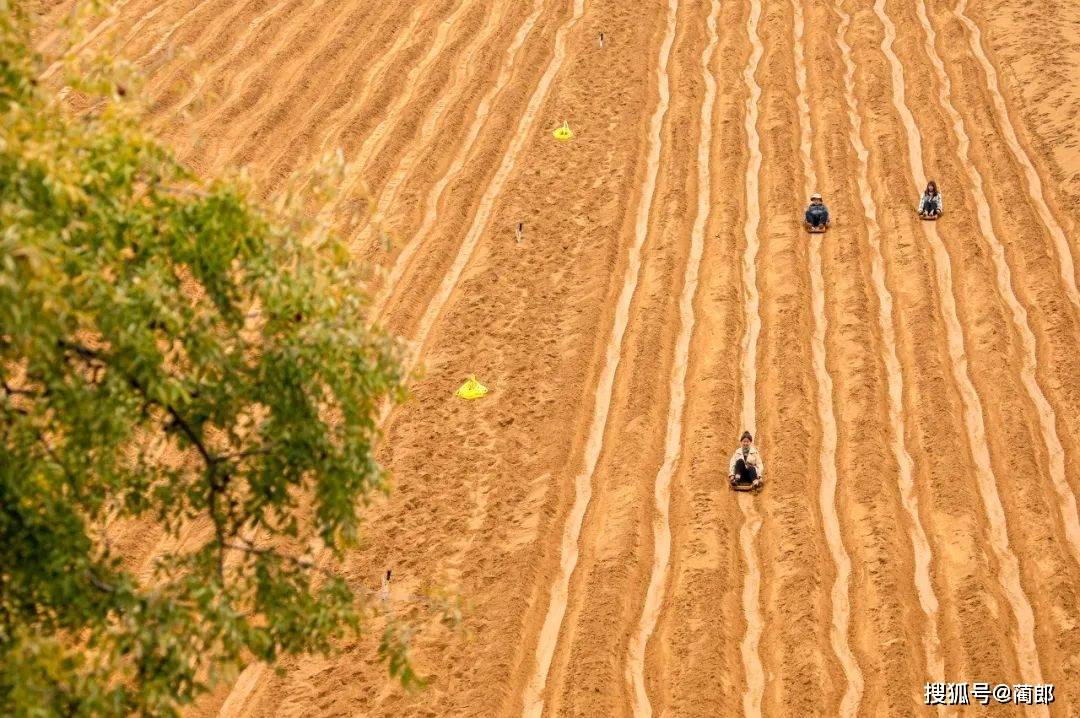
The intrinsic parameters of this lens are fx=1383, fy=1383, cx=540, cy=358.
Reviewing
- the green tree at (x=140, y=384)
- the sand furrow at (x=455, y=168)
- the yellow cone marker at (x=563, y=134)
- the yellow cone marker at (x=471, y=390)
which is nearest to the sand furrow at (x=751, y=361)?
the yellow cone marker at (x=563, y=134)

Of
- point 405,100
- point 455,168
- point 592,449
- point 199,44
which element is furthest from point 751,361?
point 199,44

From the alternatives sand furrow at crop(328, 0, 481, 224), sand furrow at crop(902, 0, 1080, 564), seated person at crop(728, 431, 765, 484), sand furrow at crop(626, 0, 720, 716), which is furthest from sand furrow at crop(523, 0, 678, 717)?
sand furrow at crop(902, 0, 1080, 564)

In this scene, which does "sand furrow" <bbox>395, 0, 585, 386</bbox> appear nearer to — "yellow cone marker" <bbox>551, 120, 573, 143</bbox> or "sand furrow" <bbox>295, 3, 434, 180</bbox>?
"yellow cone marker" <bbox>551, 120, 573, 143</bbox>

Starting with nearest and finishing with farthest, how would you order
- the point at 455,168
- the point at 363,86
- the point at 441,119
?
the point at 455,168 → the point at 441,119 → the point at 363,86

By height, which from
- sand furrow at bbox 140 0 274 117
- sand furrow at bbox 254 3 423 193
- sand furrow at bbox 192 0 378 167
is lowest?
sand furrow at bbox 254 3 423 193

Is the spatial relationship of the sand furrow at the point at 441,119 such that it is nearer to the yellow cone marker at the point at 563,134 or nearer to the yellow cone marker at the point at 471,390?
the yellow cone marker at the point at 563,134

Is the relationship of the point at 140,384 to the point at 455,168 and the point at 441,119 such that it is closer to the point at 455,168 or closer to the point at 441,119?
the point at 455,168
